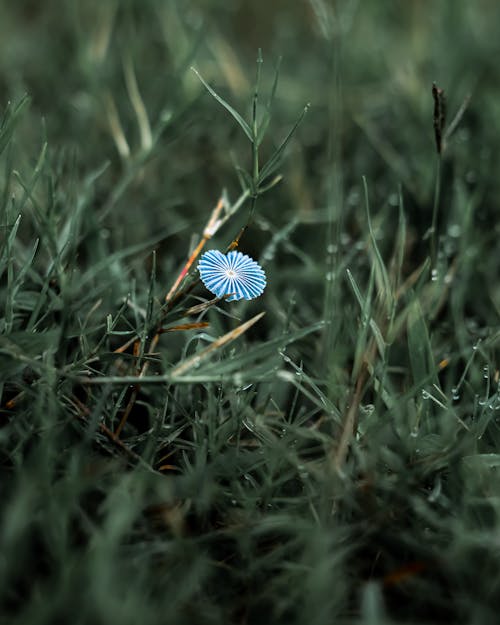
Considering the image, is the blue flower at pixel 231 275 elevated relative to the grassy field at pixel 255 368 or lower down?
elevated

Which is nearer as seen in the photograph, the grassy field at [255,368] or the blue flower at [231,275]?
the grassy field at [255,368]

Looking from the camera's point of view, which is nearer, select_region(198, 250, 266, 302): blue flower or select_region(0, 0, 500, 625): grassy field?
select_region(0, 0, 500, 625): grassy field

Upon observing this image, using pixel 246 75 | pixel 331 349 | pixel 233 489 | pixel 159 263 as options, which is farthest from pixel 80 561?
pixel 246 75

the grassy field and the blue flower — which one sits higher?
the blue flower
